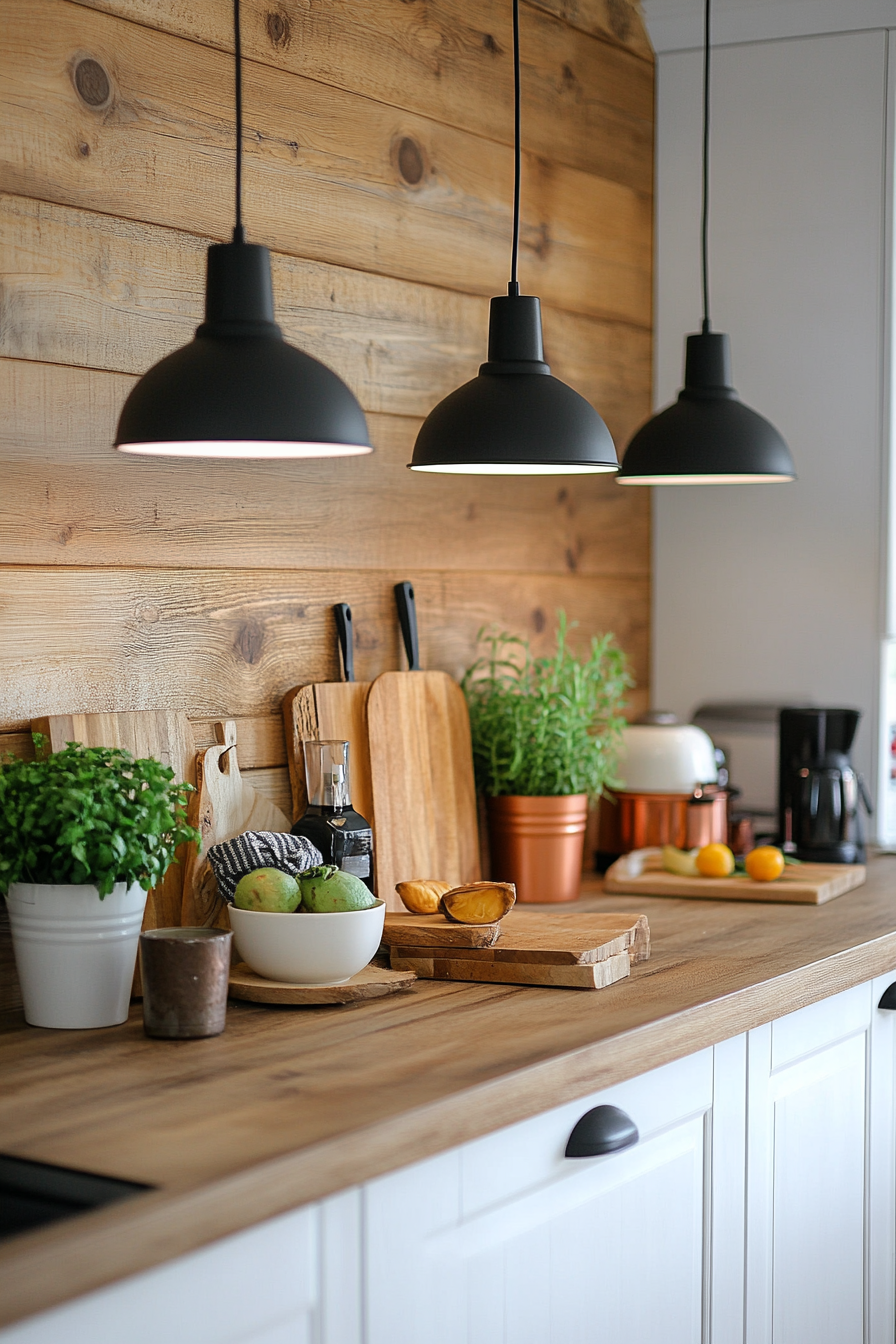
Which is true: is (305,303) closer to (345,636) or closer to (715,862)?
(345,636)

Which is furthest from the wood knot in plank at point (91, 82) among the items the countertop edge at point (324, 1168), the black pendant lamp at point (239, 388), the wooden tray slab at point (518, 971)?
the countertop edge at point (324, 1168)

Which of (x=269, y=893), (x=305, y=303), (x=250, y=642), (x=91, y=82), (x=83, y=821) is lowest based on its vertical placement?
(x=269, y=893)

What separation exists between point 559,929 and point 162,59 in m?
1.18

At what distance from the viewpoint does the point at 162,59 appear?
1812 millimetres

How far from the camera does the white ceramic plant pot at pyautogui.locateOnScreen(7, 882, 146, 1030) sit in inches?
58.4

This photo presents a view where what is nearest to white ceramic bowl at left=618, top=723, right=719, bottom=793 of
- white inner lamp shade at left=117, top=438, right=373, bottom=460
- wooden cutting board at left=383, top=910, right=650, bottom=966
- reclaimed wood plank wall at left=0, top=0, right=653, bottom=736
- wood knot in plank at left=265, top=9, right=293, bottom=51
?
reclaimed wood plank wall at left=0, top=0, right=653, bottom=736

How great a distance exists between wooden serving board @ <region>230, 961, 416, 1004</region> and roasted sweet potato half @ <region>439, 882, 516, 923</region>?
0.43 feet

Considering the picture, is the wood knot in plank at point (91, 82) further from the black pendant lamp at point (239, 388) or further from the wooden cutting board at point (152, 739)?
the wooden cutting board at point (152, 739)

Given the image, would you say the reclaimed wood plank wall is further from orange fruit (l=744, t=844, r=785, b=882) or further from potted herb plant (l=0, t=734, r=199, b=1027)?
orange fruit (l=744, t=844, r=785, b=882)

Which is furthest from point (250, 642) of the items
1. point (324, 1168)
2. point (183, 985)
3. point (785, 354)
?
point (785, 354)

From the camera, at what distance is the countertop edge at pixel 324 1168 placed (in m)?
0.93

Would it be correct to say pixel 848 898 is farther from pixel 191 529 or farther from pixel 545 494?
pixel 191 529

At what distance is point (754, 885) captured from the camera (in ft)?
7.61

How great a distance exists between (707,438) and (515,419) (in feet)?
1.66
